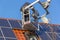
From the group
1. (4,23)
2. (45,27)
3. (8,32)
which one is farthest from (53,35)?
(4,23)

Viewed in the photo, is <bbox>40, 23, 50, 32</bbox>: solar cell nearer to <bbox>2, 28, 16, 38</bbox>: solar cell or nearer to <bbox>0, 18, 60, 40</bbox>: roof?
<bbox>0, 18, 60, 40</bbox>: roof

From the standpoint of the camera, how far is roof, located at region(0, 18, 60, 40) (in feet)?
61.8

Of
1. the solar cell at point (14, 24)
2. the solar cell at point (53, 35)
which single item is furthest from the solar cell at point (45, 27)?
the solar cell at point (14, 24)

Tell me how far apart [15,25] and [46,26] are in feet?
7.70

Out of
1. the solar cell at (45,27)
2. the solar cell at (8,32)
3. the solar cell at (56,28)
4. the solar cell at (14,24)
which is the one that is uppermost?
the solar cell at (14,24)

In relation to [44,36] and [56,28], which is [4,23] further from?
[56,28]

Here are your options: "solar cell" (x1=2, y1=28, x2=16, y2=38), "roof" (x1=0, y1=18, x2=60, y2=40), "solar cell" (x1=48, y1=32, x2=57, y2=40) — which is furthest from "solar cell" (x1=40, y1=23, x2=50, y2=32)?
"solar cell" (x1=2, y1=28, x2=16, y2=38)

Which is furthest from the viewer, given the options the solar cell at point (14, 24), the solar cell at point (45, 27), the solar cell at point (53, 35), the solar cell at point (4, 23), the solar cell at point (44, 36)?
the solar cell at point (45, 27)

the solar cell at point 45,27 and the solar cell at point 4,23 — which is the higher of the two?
the solar cell at point 4,23

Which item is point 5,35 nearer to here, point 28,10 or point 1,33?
point 1,33

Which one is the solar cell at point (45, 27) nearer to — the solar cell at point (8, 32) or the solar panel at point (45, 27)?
the solar panel at point (45, 27)

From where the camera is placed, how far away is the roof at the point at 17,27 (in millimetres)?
18848

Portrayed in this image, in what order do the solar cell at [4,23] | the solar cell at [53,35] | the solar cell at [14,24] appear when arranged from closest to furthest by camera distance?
1. the solar cell at [53,35]
2. the solar cell at [4,23]
3. the solar cell at [14,24]

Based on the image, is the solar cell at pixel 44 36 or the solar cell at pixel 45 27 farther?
the solar cell at pixel 45 27
